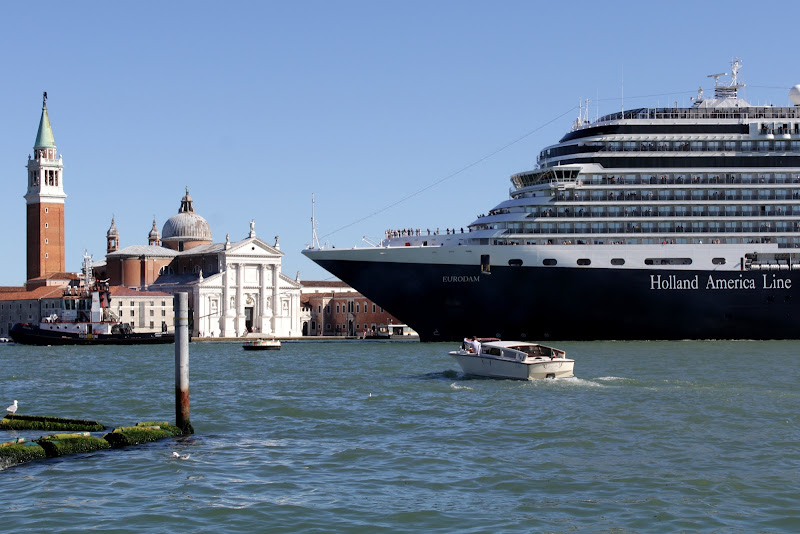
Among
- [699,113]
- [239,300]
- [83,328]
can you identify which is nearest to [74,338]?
[83,328]

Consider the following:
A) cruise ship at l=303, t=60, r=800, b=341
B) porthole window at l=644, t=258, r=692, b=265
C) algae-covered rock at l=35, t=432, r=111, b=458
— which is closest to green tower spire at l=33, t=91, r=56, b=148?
cruise ship at l=303, t=60, r=800, b=341

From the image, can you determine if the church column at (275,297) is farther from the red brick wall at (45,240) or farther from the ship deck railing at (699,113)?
the ship deck railing at (699,113)

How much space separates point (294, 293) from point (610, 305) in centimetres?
7709

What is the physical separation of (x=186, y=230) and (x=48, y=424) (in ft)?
382

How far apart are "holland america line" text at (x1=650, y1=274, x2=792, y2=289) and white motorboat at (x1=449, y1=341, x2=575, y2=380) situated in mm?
20795

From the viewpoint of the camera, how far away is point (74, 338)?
8412 centimetres

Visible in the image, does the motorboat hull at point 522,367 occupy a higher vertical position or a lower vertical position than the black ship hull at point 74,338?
lower

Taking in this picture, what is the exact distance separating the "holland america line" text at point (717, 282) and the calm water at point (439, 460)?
60.3 feet

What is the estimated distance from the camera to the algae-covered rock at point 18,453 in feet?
65.2

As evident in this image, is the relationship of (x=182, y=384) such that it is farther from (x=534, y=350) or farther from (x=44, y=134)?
(x=44, y=134)

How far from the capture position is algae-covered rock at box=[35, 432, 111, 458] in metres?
20.8

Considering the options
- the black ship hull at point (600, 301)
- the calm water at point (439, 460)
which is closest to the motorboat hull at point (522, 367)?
the calm water at point (439, 460)

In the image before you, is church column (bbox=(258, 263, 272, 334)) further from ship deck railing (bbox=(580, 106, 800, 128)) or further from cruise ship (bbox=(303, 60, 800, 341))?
ship deck railing (bbox=(580, 106, 800, 128))

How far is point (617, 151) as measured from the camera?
57.8 meters
